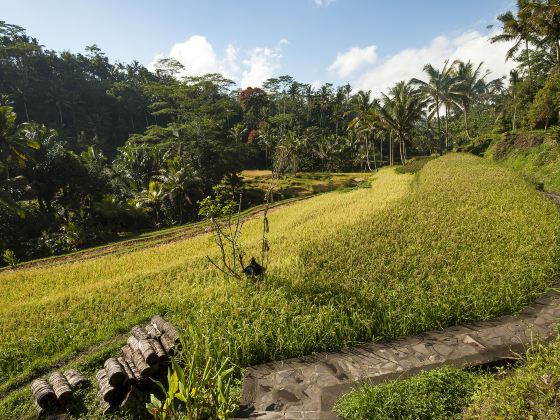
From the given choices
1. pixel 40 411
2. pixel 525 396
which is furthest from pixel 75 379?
pixel 525 396

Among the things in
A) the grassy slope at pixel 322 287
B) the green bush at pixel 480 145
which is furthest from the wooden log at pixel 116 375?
the green bush at pixel 480 145

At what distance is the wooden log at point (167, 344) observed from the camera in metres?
5.95

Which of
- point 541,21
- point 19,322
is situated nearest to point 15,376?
point 19,322

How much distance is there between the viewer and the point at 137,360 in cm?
566

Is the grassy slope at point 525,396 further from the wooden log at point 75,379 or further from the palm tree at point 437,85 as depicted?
the palm tree at point 437,85

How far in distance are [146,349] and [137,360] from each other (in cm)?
20

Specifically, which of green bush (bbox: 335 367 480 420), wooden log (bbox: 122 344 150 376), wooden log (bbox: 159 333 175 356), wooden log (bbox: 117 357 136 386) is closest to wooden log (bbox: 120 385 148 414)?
wooden log (bbox: 117 357 136 386)

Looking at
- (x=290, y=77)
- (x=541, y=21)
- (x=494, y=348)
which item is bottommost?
(x=494, y=348)

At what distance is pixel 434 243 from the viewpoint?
977cm

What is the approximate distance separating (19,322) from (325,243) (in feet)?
26.5

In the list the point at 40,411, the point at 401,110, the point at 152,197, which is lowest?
the point at 40,411

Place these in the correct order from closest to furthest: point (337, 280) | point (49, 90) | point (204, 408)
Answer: point (204, 408)
point (337, 280)
point (49, 90)

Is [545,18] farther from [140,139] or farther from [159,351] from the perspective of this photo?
[140,139]

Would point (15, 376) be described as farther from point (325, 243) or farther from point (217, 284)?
point (325, 243)
